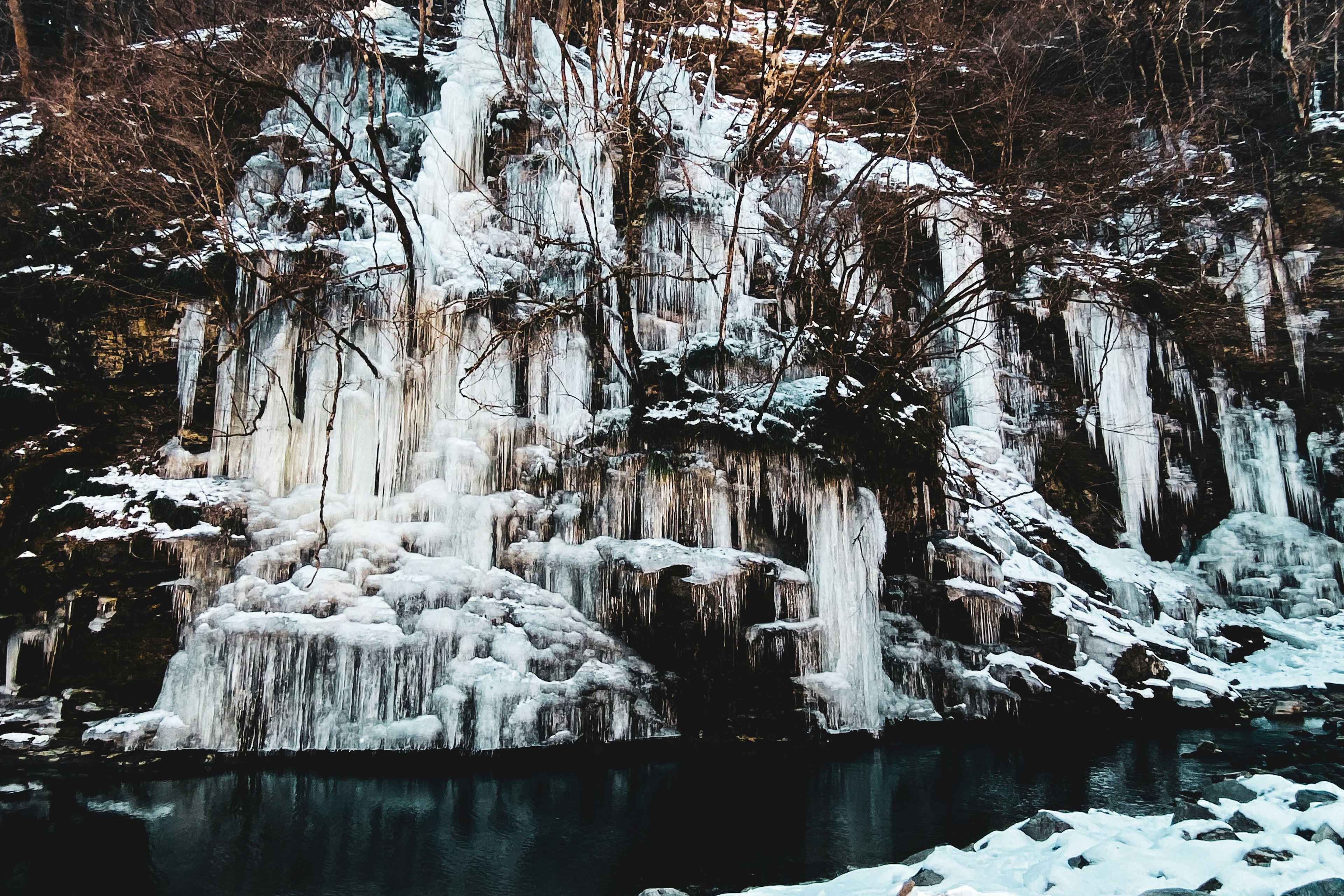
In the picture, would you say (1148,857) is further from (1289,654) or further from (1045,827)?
(1289,654)

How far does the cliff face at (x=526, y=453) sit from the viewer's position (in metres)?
7.29

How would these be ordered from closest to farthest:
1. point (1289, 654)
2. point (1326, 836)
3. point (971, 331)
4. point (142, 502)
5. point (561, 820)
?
point (1326, 836) < point (561, 820) < point (142, 502) < point (1289, 654) < point (971, 331)

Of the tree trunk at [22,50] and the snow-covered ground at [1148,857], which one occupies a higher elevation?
the tree trunk at [22,50]

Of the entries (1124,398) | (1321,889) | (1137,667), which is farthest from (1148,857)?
(1124,398)

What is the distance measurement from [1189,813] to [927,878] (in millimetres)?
1611

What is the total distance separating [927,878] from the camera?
353 centimetres

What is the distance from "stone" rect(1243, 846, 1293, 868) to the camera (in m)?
3.19

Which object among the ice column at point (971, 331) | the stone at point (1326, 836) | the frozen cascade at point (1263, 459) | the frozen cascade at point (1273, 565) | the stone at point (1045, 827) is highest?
the ice column at point (971, 331)

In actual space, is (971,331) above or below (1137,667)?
above

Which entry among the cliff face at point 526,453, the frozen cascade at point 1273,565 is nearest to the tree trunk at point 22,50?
the cliff face at point 526,453

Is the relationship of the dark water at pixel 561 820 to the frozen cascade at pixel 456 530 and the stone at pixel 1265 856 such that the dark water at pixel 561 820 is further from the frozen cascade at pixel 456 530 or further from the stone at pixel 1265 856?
the stone at pixel 1265 856

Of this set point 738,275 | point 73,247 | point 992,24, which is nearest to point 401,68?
point 73,247

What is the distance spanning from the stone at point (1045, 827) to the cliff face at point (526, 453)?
381cm

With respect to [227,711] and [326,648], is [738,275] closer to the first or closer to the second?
[326,648]
